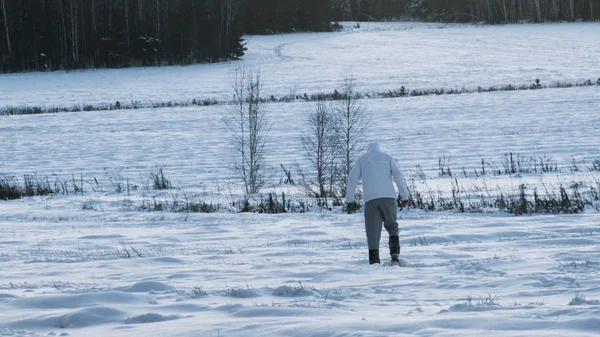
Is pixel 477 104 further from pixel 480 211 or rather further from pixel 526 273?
pixel 526 273

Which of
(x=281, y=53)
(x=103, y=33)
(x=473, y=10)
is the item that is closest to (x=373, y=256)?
(x=103, y=33)

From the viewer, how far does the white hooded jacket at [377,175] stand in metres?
9.99

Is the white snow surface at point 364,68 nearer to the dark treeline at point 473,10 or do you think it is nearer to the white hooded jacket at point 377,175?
the dark treeline at point 473,10

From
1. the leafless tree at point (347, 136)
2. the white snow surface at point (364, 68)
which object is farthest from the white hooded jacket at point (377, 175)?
the white snow surface at point (364, 68)

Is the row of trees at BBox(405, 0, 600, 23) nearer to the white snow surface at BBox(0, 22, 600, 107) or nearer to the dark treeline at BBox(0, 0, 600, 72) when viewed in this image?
the white snow surface at BBox(0, 22, 600, 107)

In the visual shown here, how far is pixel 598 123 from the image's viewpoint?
2939 centimetres

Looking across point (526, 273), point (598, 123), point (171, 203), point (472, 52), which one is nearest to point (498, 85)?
point (598, 123)

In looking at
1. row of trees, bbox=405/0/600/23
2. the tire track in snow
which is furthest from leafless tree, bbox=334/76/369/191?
row of trees, bbox=405/0/600/23

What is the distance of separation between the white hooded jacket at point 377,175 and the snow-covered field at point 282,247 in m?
0.89

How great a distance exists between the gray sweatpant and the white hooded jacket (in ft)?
0.24

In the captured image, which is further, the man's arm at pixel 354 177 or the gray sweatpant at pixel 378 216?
the man's arm at pixel 354 177

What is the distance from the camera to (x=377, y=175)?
10.0 meters

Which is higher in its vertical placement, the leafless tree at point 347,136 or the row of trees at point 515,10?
the row of trees at point 515,10

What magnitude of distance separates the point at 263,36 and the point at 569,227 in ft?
275
